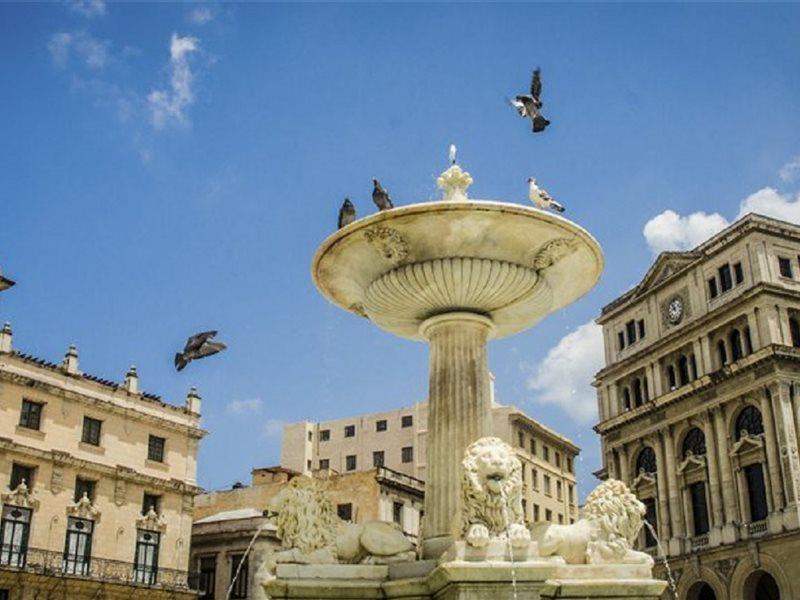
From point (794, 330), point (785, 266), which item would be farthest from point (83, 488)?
point (785, 266)

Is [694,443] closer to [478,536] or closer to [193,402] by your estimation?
[193,402]

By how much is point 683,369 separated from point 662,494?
19.9ft

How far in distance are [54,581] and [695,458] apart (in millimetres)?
27172

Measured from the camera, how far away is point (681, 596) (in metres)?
41.1

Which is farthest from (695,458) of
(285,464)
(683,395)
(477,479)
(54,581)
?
(477,479)

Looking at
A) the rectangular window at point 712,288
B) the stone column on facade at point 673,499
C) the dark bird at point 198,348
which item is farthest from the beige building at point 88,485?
the rectangular window at point 712,288

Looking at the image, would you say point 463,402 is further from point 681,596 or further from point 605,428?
point 605,428

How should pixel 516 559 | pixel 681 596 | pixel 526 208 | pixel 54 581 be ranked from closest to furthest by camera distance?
pixel 516 559 → pixel 526 208 → pixel 54 581 → pixel 681 596

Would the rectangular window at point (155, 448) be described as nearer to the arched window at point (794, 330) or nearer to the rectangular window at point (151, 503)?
the rectangular window at point (151, 503)

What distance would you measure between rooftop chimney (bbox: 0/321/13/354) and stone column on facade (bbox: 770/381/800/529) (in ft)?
97.0

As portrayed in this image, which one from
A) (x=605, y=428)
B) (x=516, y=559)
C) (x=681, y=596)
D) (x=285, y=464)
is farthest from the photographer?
(x=285, y=464)

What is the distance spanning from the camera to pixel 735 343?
42.0m

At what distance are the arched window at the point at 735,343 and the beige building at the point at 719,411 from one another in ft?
0.15

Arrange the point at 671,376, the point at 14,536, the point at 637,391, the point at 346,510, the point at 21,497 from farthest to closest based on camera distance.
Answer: the point at 637,391, the point at 671,376, the point at 346,510, the point at 21,497, the point at 14,536
